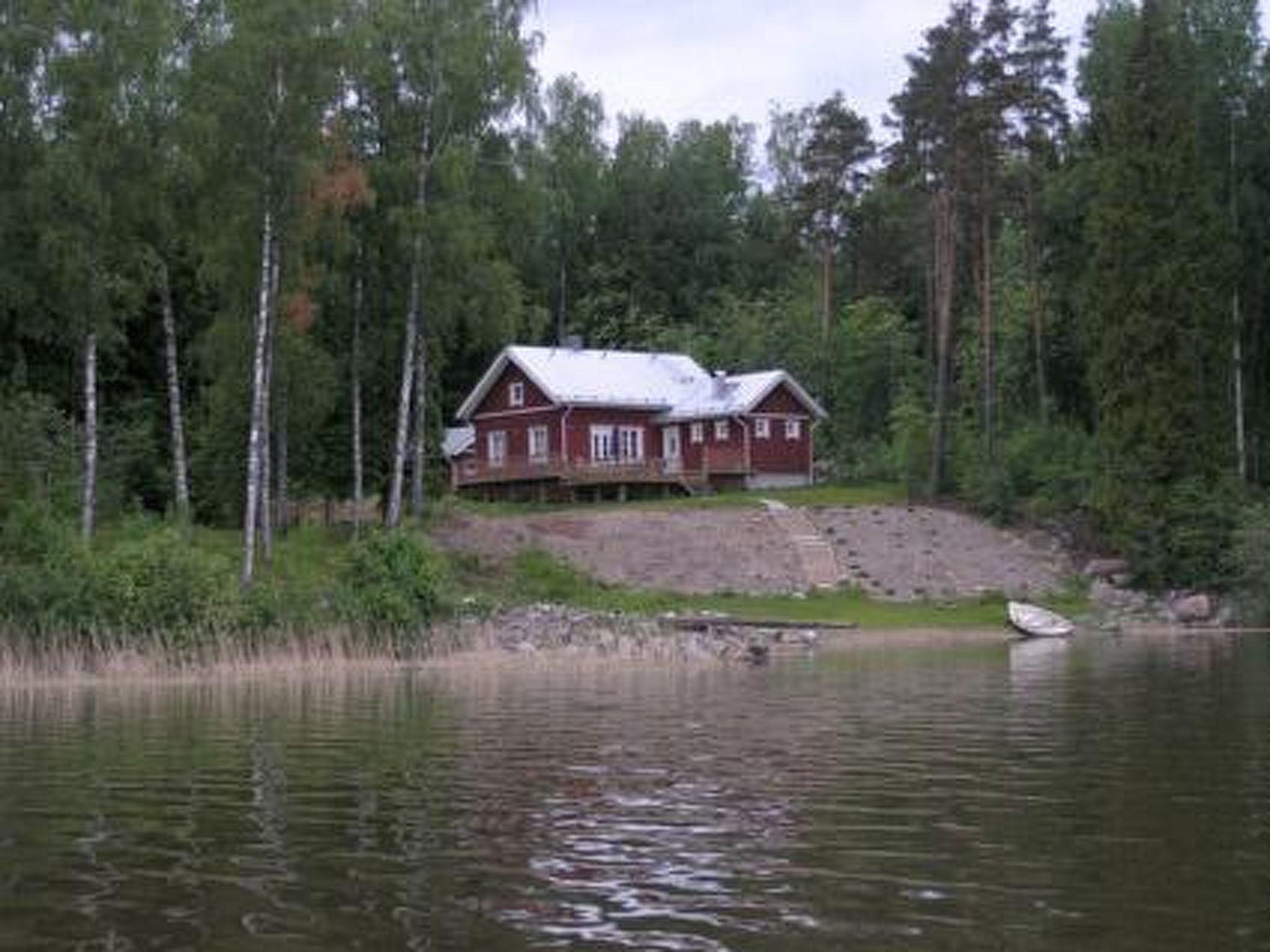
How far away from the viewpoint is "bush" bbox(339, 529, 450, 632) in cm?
3033

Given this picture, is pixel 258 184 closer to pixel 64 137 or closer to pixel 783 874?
pixel 64 137

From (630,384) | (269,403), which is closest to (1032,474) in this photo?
(630,384)

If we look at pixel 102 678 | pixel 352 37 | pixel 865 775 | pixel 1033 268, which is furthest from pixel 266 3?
pixel 1033 268

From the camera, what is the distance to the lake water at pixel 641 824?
28.1 feet

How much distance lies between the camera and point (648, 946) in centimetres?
805

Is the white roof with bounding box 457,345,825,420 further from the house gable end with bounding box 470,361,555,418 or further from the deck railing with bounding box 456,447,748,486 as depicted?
the deck railing with bounding box 456,447,748,486

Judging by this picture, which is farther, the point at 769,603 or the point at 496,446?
the point at 496,446

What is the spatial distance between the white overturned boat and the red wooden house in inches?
791

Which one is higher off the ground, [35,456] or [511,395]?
[511,395]

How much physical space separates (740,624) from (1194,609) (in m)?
13.6

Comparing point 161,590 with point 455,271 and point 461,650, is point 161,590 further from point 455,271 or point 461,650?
point 455,271

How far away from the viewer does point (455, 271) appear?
1564 inches

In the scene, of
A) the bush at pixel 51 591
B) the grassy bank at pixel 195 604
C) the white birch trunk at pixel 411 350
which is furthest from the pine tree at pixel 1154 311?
the bush at pixel 51 591

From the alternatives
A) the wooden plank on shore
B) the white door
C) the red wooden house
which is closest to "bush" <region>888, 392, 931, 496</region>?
the red wooden house
